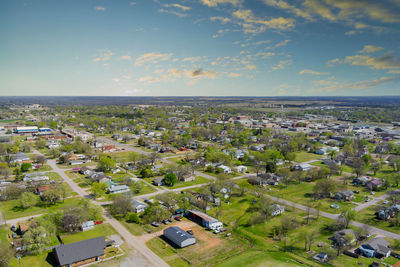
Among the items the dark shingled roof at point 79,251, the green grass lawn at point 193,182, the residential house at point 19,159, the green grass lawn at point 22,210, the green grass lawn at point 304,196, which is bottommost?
the green grass lawn at point 304,196

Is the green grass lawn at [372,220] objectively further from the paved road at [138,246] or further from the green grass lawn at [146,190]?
the green grass lawn at [146,190]

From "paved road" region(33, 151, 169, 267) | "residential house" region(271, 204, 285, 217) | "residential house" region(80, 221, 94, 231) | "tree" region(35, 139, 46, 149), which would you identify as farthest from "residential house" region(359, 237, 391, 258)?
"tree" region(35, 139, 46, 149)

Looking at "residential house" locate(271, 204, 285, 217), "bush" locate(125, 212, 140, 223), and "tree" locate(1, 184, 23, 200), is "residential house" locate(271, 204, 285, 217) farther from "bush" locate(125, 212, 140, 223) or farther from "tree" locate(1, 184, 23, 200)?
"tree" locate(1, 184, 23, 200)

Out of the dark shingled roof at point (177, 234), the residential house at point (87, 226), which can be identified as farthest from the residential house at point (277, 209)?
the residential house at point (87, 226)

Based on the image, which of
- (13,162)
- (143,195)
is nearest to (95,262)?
(143,195)

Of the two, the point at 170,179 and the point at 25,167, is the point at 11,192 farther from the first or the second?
the point at 170,179

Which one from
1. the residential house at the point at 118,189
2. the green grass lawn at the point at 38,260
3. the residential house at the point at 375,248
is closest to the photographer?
the green grass lawn at the point at 38,260
